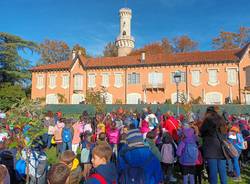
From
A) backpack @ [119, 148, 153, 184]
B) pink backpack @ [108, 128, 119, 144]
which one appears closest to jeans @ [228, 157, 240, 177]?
pink backpack @ [108, 128, 119, 144]

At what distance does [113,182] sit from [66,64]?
4111cm

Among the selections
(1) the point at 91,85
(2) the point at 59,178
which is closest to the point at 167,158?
(2) the point at 59,178

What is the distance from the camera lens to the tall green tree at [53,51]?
169ft

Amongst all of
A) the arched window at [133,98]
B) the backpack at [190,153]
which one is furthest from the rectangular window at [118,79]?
the backpack at [190,153]

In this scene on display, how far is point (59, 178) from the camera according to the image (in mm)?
3322

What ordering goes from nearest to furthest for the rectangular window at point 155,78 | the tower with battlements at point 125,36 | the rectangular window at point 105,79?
the rectangular window at point 155,78 < the rectangular window at point 105,79 < the tower with battlements at point 125,36

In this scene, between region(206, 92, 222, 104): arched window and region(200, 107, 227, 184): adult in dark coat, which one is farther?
region(206, 92, 222, 104): arched window

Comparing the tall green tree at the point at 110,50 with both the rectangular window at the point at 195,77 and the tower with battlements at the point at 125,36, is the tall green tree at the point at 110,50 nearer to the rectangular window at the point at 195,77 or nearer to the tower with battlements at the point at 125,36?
the tower with battlements at the point at 125,36

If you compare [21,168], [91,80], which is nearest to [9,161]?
[21,168]

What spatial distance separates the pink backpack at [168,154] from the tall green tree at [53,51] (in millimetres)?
47130

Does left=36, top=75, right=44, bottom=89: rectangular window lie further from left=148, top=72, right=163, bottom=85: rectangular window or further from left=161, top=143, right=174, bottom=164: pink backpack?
left=161, top=143, right=174, bottom=164: pink backpack

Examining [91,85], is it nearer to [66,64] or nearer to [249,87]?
[66,64]

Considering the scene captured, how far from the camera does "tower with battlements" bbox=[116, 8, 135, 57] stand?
54969 millimetres

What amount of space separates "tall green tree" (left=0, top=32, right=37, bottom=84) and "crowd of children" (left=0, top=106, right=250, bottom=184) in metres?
26.0
